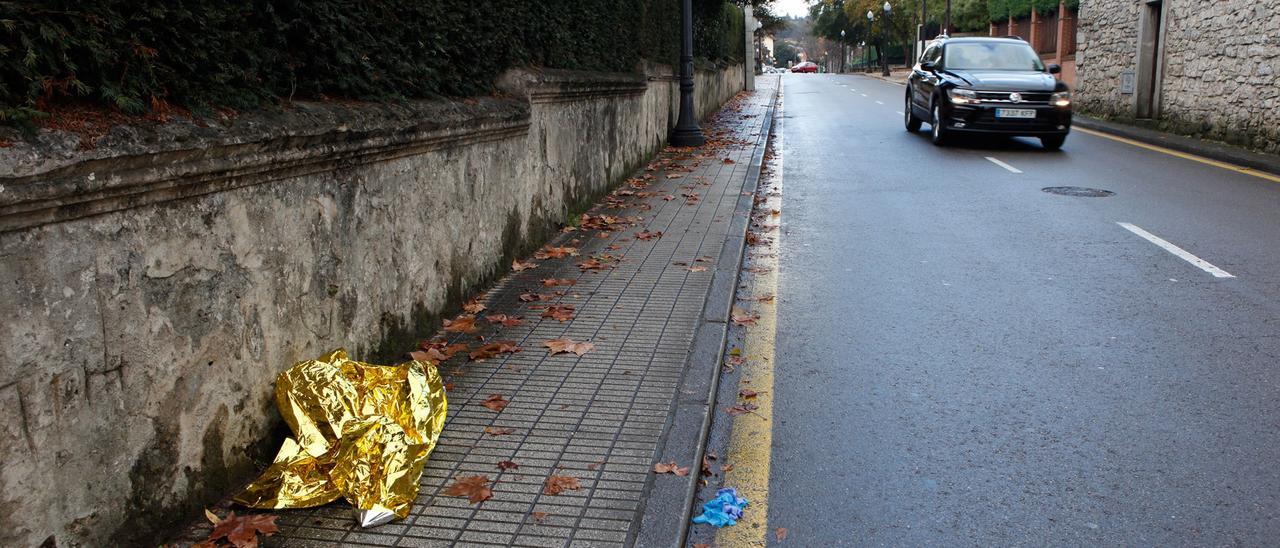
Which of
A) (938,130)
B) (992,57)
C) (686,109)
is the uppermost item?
(992,57)

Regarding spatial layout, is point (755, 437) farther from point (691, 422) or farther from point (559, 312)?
point (559, 312)

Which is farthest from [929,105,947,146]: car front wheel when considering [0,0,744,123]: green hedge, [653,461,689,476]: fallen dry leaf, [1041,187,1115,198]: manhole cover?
[653,461,689,476]: fallen dry leaf

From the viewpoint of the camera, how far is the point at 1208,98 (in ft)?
54.7

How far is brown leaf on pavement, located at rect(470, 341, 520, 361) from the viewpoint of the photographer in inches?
213

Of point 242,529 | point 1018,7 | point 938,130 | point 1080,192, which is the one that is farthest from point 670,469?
point 1018,7

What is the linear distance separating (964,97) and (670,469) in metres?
13.6

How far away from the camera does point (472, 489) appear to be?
3811mm

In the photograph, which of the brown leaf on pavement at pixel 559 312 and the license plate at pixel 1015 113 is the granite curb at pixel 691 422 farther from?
the license plate at pixel 1015 113

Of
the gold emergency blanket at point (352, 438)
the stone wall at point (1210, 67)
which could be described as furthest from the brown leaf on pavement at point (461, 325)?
the stone wall at point (1210, 67)

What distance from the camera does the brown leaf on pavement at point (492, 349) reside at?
541 centimetres

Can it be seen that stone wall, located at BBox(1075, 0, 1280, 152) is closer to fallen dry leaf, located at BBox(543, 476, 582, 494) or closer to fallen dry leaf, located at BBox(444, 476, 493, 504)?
fallen dry leaf, located at BBox(543, 476, 582, 494)

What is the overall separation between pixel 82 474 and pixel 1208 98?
59.0 feet

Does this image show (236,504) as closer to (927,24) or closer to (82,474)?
(82,474)

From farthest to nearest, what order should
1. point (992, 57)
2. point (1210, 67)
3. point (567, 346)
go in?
point (992, 57) < point (1210, 67) < point (567, 346)
